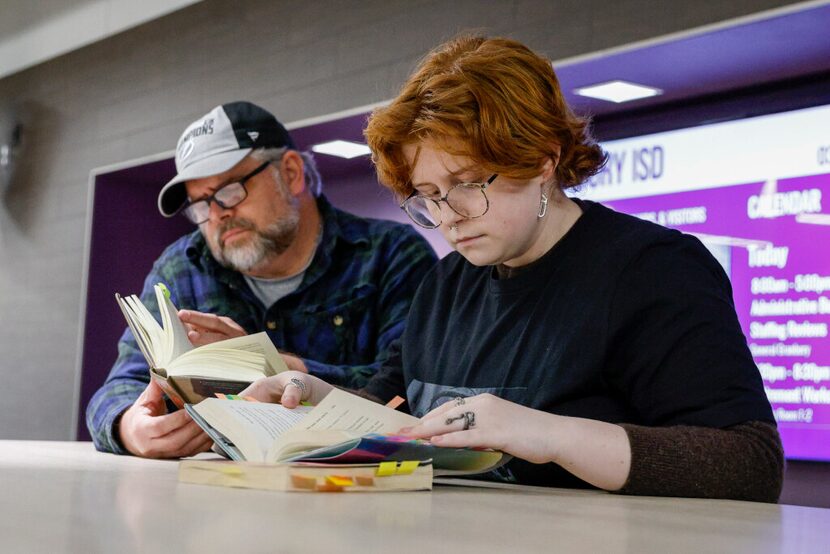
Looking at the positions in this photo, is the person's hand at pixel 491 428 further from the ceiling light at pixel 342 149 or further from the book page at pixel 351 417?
the ceiling light at pixel 342 149

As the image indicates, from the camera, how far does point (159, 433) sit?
5.50 ft

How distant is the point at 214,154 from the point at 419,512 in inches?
61.7

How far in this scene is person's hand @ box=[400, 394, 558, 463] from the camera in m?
1.09

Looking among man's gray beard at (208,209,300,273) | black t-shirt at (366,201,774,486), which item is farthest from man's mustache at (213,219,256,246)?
black t-shirt at (366,201,774,486)

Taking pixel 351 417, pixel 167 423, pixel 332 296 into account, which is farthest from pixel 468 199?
pixel 332 296

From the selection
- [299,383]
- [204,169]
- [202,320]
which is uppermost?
[204,169]

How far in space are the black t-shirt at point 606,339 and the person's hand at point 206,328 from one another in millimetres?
416

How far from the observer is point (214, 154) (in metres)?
2.30

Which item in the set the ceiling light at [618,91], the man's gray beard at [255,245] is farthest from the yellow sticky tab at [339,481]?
the ceiling light at [618,91]

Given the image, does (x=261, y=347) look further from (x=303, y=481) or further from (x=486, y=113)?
(x=303, y=481)

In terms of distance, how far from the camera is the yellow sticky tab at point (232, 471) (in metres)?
1.04

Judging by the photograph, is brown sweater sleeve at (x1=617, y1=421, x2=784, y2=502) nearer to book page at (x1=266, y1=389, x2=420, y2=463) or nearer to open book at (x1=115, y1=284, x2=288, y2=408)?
book page at (x1=266, y1=389, x2=420, y2=463)

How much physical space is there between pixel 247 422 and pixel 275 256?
113 cm

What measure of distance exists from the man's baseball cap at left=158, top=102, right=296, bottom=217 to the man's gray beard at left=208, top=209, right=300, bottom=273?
0.13 metres
